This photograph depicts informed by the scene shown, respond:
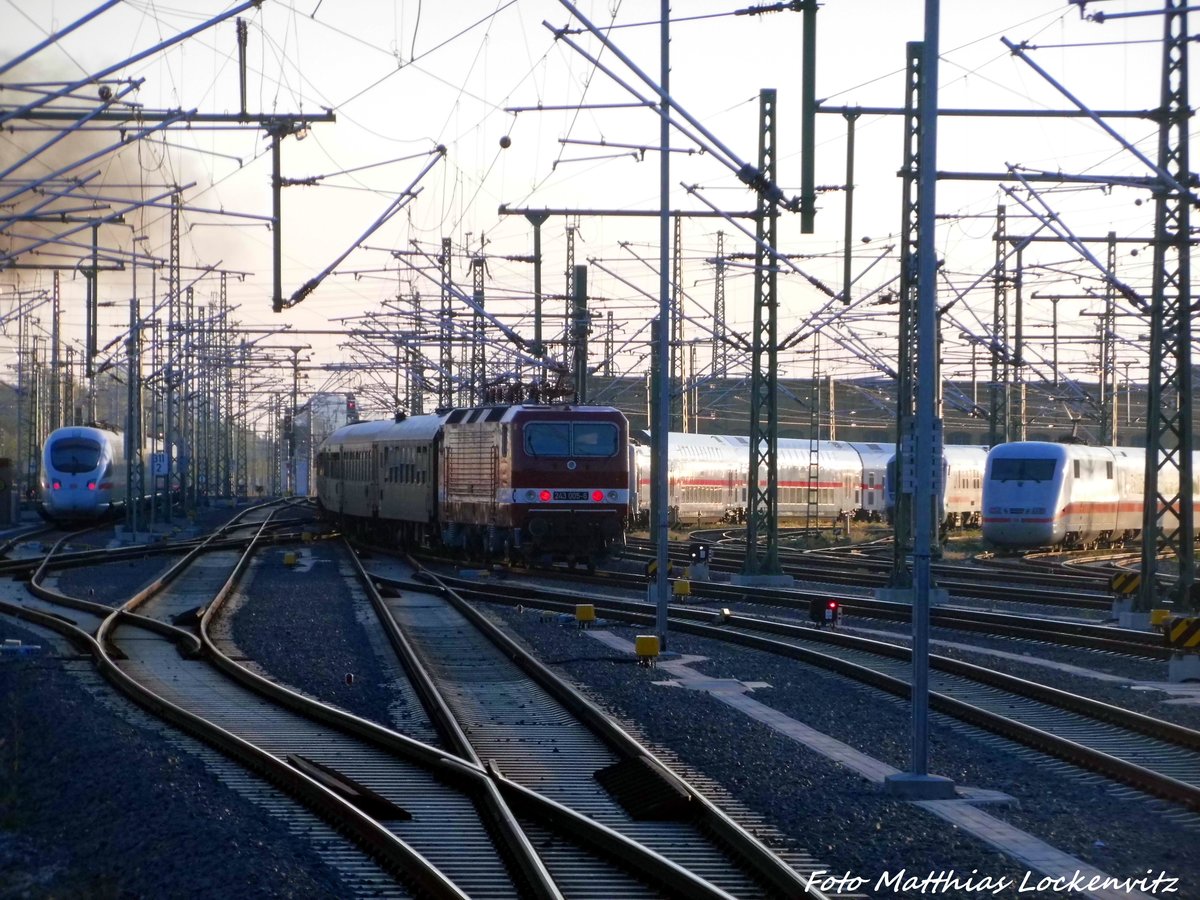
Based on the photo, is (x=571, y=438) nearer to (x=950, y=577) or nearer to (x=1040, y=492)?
(x=950, y=577)

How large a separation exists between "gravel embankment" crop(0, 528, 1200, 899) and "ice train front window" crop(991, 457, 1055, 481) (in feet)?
94.4

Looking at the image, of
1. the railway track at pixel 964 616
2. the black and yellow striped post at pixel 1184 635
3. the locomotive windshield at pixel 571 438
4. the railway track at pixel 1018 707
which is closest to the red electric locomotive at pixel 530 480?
the locomotive windshield at pixel 571 438

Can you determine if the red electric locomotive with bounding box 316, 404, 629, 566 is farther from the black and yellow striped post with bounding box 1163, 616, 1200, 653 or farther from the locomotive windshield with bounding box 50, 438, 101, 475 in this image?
the locomotive windshield with bounding box 50, 438, 101, 475

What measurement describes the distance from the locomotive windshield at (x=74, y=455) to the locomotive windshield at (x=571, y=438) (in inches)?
984

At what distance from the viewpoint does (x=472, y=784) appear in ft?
34.8

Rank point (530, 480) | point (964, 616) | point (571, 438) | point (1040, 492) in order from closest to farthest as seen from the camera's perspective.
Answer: point (964, 616) → point (530, 480) → point (571, 438) → point (1040, 492)

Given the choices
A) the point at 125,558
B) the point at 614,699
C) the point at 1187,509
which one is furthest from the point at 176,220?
the point at 614,699

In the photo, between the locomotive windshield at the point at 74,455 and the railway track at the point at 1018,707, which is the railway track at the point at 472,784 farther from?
the locomotive windshield at the point at 74,455

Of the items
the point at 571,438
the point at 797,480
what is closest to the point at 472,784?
the point at 571,438

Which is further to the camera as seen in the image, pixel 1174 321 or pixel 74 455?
pixel 74 455

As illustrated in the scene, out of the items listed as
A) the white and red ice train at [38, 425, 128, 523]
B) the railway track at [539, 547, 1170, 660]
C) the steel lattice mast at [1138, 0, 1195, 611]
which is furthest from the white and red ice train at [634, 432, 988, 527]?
the steel lattice mast at [1138, 0, 1195, 611]

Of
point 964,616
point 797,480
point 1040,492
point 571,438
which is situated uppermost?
point 571,438

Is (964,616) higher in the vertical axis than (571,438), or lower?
lower

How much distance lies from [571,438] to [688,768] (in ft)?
70.1
